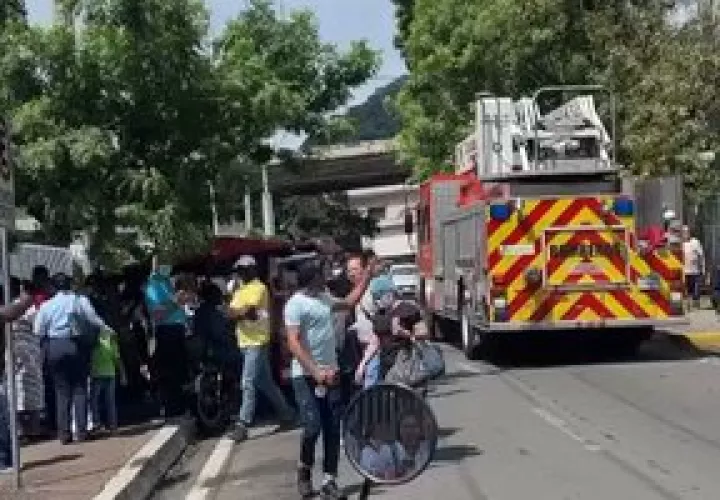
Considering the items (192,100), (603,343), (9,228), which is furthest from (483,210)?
(9,228)

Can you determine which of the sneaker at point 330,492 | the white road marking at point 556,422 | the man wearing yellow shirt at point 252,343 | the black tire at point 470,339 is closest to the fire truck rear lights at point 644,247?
the black tire at point 470,339

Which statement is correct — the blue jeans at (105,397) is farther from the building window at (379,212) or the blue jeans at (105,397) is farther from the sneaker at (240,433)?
the building window at (379,212)

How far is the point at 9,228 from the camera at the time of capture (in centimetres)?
1117

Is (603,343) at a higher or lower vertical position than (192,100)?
lower

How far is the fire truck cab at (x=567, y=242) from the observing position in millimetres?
18766

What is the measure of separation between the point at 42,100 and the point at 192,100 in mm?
1607

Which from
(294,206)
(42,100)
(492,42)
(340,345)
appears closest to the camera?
(340,345)

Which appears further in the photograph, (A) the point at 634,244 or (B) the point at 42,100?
(A) the point at 634,244

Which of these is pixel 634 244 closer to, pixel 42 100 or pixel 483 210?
pixel 483 210

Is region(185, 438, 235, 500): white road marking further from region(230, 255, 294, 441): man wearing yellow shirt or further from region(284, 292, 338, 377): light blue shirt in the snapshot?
region(284, 292, 338, 377): light blue shirt

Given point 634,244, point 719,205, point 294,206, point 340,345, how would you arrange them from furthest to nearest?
1. point 294,206
2. point 719,205
3. point 634,244
4. point 340,345

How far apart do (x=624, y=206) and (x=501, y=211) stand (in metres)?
1.67

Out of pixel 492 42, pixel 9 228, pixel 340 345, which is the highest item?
pixel 492 42

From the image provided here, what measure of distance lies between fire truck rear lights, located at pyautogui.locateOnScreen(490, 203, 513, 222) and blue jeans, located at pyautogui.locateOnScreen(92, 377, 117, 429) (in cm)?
638
